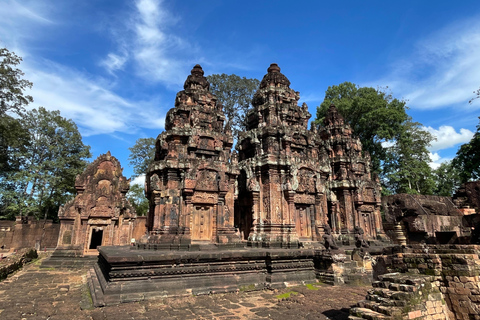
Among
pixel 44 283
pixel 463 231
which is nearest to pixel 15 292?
pixel 44 283

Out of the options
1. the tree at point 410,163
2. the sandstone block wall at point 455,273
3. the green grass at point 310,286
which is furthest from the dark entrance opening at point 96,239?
the tree at point 410,163

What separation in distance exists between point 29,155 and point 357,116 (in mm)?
32113

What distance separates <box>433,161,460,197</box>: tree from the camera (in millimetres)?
30125

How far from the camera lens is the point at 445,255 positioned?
5.18 m

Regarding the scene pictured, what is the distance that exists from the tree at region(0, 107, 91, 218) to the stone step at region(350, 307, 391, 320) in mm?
29615

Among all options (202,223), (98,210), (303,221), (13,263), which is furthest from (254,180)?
(13,263)

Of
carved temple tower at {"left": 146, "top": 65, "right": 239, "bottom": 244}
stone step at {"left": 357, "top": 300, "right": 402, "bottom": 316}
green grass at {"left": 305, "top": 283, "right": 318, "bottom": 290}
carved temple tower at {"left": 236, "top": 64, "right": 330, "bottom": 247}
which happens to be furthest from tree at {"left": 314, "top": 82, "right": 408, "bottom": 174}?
stone step at {"left": 357, "top": 300, "right": 402, "bottom": 316}

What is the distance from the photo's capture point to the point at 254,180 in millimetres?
13844

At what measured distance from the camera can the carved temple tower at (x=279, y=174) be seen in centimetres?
1335

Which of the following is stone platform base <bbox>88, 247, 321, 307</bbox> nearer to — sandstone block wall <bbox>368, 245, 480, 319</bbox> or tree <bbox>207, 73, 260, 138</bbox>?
sandstone block wall <bbox>368, 245, 480, 319</bbox>

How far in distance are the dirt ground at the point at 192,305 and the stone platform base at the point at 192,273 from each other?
0.30 meters

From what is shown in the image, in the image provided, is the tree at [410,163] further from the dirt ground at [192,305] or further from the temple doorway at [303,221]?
the dirt ground at [192,305]

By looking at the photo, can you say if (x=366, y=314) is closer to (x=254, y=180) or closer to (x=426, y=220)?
(x=254, y=180)

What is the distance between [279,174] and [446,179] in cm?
2757
